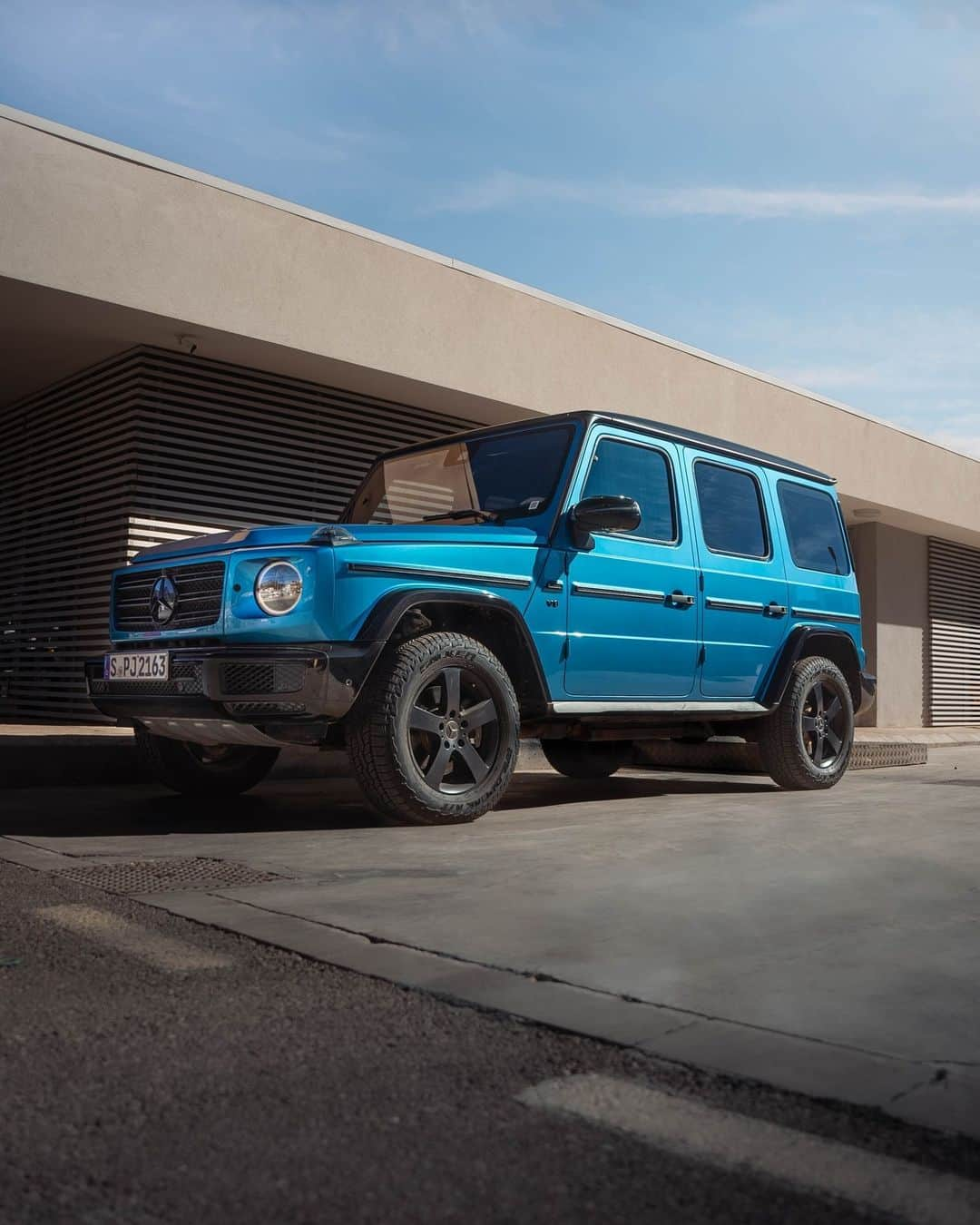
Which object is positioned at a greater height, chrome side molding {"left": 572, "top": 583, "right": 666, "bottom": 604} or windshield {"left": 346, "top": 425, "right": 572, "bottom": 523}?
windshield {"left": 346, "top": 425, "right": 572, "bottom": 523}

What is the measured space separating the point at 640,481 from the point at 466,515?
1.00m

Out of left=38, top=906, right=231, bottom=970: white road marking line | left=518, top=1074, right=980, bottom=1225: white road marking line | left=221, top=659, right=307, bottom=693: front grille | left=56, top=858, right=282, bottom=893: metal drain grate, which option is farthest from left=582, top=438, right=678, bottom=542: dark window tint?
left=518, top=1074, right=980, bottom=1225: white road marking line

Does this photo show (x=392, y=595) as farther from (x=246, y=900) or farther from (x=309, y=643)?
(x=246, y=900)

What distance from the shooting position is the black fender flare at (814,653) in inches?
286

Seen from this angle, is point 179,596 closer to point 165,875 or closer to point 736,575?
point 165,875

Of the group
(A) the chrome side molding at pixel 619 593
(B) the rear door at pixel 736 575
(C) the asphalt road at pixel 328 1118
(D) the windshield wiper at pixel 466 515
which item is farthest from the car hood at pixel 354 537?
(C) the asphalt road at pixel 328 1118

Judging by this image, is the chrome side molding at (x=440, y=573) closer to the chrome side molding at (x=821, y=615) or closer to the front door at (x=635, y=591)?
the front door at (x=635, y=591)

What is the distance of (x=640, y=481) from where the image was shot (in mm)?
6543

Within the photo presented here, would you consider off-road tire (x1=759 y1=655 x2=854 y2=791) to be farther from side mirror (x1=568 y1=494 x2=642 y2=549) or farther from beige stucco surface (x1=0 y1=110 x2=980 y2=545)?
beige stucco surface (x1=0 y1=110 x2=980 y2=545)

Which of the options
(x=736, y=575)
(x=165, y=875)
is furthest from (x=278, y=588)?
(x=736, y=575)

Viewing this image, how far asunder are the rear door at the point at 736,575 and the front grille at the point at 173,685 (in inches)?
111

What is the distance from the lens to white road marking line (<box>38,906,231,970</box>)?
9.50ft

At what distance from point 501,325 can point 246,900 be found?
8.99 m

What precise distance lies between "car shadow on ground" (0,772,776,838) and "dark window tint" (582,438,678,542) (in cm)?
156
